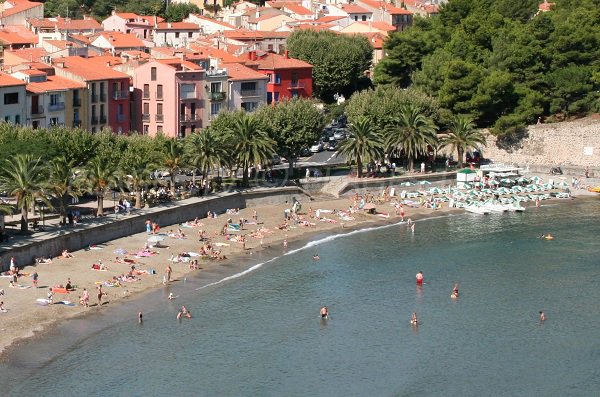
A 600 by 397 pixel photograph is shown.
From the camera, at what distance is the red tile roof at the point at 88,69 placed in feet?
311

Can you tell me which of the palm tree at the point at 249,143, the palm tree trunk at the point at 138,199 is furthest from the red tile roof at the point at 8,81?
the palm tree at the point at 249,143

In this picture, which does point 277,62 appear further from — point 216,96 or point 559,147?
point 559,147

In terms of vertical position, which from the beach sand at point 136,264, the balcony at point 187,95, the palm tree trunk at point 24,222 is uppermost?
the balcony at point 187,95

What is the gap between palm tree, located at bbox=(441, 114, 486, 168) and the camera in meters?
99.8

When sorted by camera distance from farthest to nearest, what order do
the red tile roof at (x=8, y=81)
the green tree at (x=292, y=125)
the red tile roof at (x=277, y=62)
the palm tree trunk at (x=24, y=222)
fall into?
the red tile roof at (x=277, y=62), the green tree at (x=292, y=125), the red tile roof at (x=8, y=81), the palm tree trunk at (x=24, y=222)

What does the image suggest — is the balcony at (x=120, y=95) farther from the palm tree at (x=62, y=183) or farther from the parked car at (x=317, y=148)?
the palm tree at (x=62, y=183)

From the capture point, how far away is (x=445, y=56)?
4375 inches

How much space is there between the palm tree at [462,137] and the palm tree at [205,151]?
77.1 feet

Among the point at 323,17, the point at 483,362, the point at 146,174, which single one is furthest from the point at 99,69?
the point at 323,17

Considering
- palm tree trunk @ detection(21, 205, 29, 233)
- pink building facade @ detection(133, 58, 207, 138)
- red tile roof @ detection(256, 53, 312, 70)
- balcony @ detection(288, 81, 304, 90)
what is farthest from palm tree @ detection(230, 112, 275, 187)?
balcony @ detection(288, 81, 304, 90)

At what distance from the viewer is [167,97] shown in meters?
97.9

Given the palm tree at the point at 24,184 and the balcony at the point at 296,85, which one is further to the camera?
the balcony at the point at 296,85

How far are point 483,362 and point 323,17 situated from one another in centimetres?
11224

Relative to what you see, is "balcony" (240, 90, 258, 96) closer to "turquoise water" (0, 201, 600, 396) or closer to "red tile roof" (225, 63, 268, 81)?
"red tile roof" (225, 63, 268, 81)
